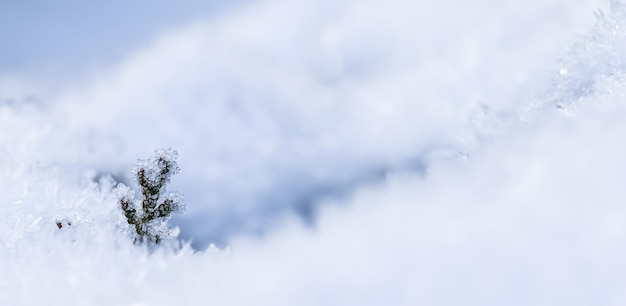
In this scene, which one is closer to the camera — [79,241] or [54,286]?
[54,286]

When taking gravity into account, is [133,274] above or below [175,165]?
below

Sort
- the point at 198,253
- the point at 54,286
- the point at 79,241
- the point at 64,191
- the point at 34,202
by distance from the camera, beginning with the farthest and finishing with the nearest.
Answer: the point at 64,191, the point at 34,202, the point at 79,241, the point at 198,253, the point at 54,286

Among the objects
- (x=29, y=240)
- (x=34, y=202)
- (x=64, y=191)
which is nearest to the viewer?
(x=29, y=240)

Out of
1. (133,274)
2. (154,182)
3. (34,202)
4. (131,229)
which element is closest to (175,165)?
(154,182)

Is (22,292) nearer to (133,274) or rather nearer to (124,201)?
(133,274)

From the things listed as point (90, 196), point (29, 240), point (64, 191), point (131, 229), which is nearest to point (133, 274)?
point (131, 229)

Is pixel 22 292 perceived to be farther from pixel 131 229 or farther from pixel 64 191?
pixel 64 191

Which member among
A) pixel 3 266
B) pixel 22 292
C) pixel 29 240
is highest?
pixel 29 240
